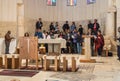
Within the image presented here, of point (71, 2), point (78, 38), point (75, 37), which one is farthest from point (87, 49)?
point (71, 2)

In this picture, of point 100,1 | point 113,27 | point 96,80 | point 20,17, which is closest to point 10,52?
point 20,17

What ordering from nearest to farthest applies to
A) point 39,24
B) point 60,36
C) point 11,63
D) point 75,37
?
point 11,63 → point 75,37 → point 60,36 → point 39,24

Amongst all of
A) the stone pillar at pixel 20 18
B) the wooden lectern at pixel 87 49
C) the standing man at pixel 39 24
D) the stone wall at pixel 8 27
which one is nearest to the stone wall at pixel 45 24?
the standing man at pixel 39 24

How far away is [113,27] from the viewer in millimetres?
16703

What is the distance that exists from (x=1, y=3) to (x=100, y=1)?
274 inches

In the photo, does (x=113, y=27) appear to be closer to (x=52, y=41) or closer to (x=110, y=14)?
(x=110, y=14)

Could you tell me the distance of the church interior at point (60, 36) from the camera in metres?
9.20

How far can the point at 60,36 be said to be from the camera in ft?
56.0

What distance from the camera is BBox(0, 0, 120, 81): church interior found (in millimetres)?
9203

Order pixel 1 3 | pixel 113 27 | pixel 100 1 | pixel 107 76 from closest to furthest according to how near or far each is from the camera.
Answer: pixel 107 76, pixel 113 27, pixel 1 3, pixel 100 1

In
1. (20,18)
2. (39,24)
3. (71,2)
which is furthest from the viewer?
(71,2)

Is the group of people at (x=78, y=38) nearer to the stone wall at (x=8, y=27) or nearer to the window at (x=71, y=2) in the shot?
the stone wall at (x=8, y=27)

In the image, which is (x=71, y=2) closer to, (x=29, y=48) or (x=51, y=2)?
(x=51, y=2)

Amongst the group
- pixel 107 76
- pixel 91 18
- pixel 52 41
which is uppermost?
pixel 91 18
